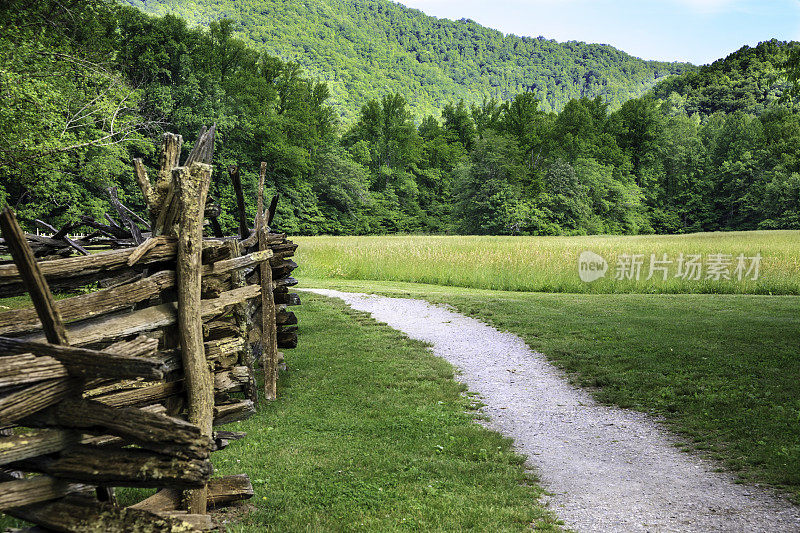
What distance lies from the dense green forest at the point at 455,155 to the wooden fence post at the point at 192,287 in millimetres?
29409

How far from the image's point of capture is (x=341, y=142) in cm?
→ 5941

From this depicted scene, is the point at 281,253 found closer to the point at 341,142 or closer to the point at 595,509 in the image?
the point at 595,509

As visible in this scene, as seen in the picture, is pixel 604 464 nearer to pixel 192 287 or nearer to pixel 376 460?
pixel 376 460

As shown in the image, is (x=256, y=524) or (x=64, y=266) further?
(x=256, y=524)

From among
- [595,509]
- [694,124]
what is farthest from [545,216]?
[595,509]

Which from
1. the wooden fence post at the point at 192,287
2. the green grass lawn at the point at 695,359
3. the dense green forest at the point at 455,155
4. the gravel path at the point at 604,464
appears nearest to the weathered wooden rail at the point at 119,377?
the wooden fence post at the point at 192,287

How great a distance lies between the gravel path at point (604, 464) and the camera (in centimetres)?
420

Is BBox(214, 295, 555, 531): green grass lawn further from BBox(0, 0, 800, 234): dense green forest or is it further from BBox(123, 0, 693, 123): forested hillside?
BBox(123, 0, 693, 123): forested hillside

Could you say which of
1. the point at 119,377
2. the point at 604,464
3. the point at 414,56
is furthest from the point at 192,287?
the point at 414,56

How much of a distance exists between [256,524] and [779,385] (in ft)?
22.4

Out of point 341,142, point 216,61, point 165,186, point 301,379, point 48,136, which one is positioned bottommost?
point 301,379

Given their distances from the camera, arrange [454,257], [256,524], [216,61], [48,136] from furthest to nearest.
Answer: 1. [216,61]
2. [454,257]
3. [48,136]
4. [256,524]

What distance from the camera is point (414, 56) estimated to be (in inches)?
3976

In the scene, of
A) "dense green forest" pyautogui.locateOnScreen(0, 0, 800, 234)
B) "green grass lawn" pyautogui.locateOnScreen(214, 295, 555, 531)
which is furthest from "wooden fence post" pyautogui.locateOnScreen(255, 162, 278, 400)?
"dense green forest" pyautogui.locateOnScreen(0, 0, 800, 234)
